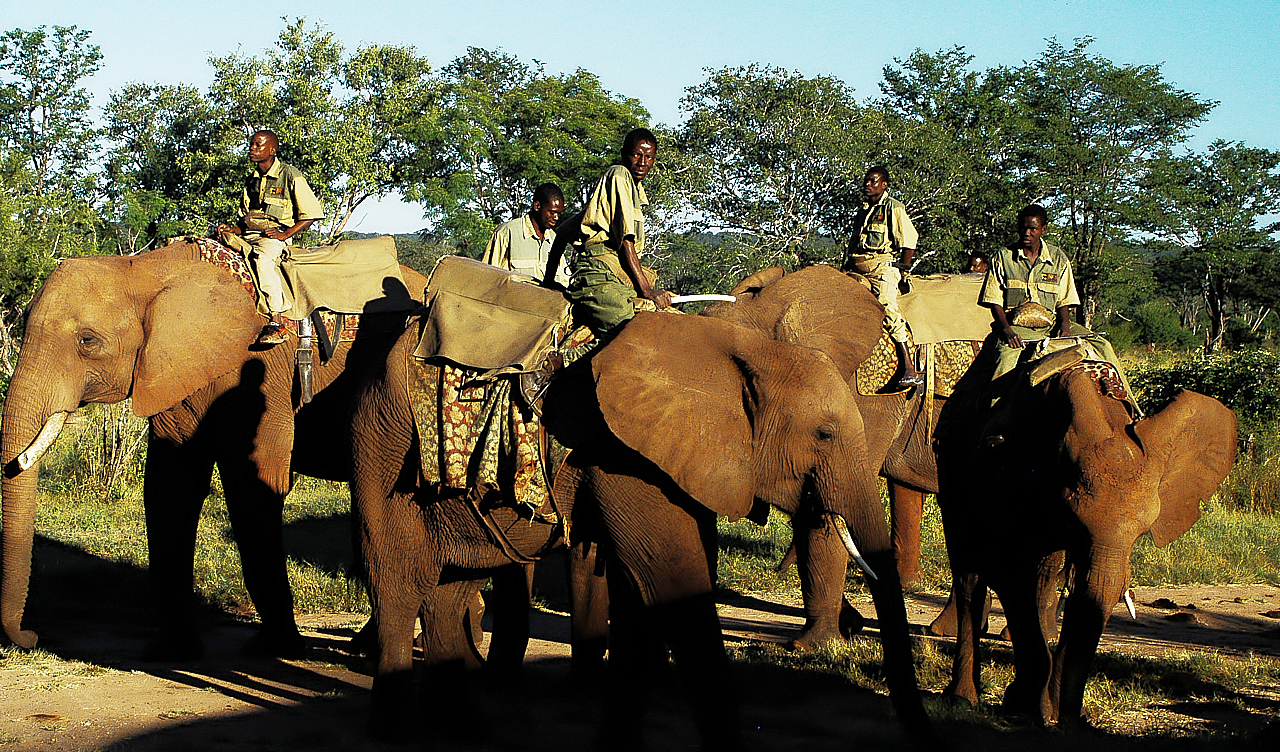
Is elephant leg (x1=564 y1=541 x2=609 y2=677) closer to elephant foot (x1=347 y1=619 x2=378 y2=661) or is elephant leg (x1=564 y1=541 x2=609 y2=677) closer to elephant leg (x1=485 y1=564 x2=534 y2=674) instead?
elephant leg (x1=485 y1=564 x2=534 y2=674)

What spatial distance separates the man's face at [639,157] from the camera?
6.47m

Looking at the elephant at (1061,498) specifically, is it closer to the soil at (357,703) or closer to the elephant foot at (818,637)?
the soil at (357,703)

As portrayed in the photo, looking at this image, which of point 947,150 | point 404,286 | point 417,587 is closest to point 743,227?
point 947,150

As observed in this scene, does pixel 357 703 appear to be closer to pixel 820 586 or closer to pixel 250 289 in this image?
pixel 250 289

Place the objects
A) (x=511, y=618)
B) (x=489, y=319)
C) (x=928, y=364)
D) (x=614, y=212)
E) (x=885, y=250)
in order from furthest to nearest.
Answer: (x=885, y=250)
(x=928, y=364)
(x=511, y=618)
(x=614, y=212)
(x=489, y=319)

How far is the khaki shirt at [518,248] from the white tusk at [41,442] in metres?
3.35

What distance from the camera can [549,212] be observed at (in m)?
9.34

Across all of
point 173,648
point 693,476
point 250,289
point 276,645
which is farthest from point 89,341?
point 693,476

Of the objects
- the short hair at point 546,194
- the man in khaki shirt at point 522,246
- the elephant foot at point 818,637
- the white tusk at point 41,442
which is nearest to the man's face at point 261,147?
the man in khaki shirt at point 522,246

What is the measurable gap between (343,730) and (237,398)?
2.88 meters

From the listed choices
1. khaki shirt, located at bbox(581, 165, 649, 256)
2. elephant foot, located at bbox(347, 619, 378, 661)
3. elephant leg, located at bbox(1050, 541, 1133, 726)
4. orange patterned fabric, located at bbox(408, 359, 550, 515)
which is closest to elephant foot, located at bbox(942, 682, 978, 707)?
elephant leg, located at bbox(1050, 541, 1133, 726)

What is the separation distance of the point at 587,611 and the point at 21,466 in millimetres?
3528

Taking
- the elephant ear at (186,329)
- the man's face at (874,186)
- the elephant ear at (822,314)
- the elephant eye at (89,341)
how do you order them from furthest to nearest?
the man's face at (874,186) < the elephant ear at (186,329) < the elephant eye at (89,341) < the elephant ear at (822,314)

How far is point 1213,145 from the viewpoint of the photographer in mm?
39312
